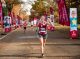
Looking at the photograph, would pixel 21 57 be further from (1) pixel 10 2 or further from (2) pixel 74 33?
(1) pixel 10 2

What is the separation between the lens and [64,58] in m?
18.7

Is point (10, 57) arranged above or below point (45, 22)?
below

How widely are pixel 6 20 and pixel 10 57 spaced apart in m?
36.4

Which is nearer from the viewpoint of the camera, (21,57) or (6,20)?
(21,57)

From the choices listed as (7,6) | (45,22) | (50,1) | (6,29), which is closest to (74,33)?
(45,22)

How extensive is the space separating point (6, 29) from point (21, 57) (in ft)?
133

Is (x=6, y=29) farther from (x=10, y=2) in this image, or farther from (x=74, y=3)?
(x=10, y=2)

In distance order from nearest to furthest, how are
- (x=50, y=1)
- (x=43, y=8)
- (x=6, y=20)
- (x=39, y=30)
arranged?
(x=39, y=30) → (x=6, y=20) → (x=50, y=1) → (x=43, y=8)

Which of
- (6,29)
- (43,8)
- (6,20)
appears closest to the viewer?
(6,20)

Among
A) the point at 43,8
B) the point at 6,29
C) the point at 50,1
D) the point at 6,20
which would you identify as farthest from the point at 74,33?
the point at 43,8

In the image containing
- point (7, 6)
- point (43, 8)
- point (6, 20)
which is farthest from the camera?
point (43, 8)

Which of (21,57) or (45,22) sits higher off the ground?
(45,22)

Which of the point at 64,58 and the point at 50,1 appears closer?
the point at 64,58

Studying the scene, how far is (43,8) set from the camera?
14512 cm
